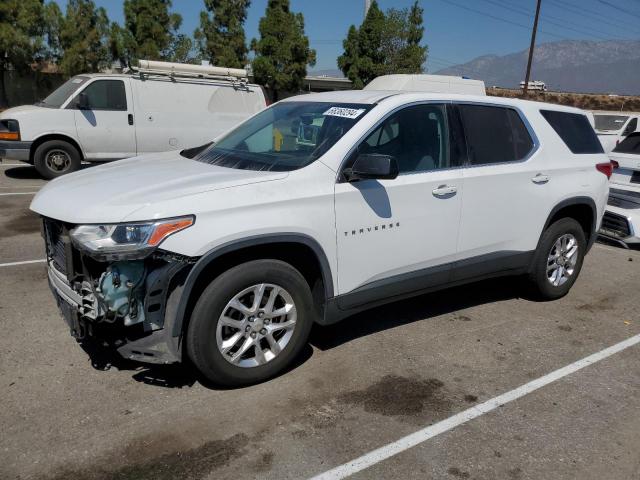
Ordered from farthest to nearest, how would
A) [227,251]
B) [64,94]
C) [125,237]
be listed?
[64,94], [227,251], [125,237]

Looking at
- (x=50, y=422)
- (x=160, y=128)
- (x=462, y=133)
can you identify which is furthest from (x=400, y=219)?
(x=160, y=128)

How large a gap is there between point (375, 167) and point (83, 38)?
88.9 ft

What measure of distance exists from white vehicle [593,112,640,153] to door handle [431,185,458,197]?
10.7 m

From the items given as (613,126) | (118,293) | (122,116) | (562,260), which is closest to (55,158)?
(122,116)

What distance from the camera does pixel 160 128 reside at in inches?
427

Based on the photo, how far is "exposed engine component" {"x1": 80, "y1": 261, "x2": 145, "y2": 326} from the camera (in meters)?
2.93

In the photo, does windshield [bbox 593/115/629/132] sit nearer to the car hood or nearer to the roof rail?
the roof rail

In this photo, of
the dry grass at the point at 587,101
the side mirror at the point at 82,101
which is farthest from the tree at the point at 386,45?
the side mirror at the point at 82,101

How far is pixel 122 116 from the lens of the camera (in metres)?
10.4

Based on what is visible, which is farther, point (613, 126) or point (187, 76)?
point (613, 126)

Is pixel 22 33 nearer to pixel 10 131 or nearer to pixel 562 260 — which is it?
pixel 10 131

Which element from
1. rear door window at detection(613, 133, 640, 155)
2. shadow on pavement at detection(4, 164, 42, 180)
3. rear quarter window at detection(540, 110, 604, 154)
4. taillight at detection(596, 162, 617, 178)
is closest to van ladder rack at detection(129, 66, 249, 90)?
shadow on pavement at detection(4, 164, 42, 180)

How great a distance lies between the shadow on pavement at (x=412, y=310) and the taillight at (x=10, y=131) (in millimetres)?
7946

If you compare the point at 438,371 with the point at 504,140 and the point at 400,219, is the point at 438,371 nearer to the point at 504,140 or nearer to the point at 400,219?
the point at 400,219
